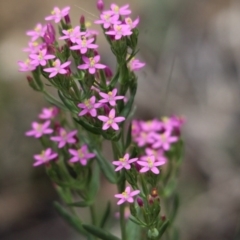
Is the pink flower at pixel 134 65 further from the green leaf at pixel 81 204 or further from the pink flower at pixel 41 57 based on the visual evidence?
the green leaf at pixel 81 204

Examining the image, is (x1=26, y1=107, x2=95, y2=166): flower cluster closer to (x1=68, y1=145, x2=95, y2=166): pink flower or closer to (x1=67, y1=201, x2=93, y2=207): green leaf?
(x1=68, y1=145, x2=95, y2=166): pink flower

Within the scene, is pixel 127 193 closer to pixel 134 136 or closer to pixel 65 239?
pixel 134 136

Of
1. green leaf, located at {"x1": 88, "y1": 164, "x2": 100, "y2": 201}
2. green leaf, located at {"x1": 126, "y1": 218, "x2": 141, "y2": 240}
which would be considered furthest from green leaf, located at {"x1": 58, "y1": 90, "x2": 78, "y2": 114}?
green leaf, located at {"x1": 126, "y1": 218, "x2": 141, "y2": 240}

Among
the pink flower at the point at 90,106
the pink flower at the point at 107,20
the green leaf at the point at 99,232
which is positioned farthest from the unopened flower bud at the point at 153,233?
the pink flower at the point at 107,20

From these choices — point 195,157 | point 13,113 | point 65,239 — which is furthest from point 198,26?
point 65,239

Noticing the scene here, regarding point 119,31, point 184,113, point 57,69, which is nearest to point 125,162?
point 57,69
